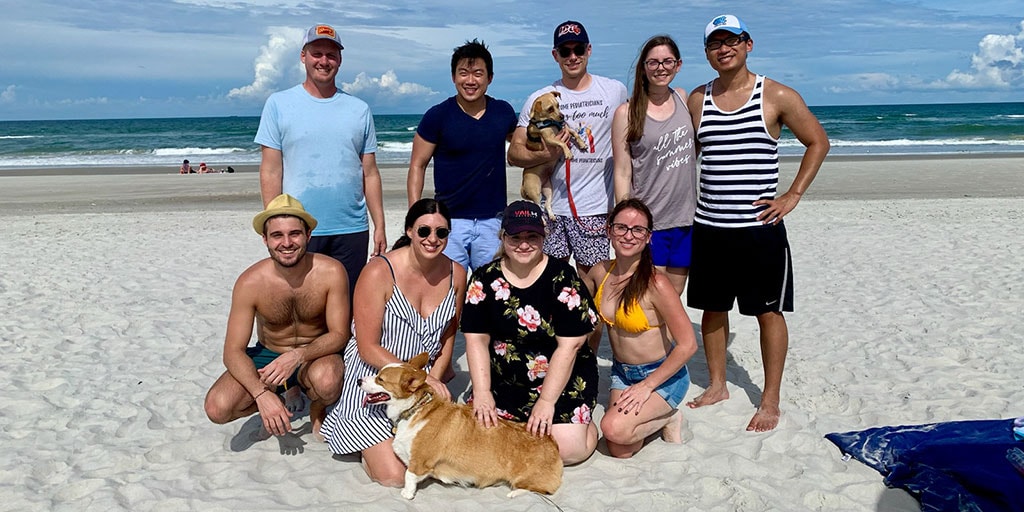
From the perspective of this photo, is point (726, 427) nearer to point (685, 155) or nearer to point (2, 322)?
point (685, 155)

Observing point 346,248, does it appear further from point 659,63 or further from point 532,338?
point 659,63

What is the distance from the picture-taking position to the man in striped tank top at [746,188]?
3.73 meters

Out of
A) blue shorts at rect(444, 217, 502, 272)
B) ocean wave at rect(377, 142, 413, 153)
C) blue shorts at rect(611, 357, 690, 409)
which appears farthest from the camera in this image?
ocean wave at rect(377, 142, 413, 153)

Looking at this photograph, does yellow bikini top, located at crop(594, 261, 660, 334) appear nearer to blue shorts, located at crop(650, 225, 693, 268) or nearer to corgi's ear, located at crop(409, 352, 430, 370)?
blue shorts, located at crop(650, 225, 693, 268)

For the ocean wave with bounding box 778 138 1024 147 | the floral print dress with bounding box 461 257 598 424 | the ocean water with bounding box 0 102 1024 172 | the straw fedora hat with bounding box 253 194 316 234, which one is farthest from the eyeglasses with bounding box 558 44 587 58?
the ocean wave with bounding box 778 138 1024 147

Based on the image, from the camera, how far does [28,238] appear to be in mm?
10062

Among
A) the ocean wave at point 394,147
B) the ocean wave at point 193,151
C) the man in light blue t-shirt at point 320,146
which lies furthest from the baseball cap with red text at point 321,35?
the ocean wave at point 193,151

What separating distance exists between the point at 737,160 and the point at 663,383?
1207 millimetres

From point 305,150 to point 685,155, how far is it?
215 centimetres

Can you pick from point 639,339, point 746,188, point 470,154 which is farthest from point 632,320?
point 470,154

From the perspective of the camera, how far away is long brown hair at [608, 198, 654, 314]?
3.57m

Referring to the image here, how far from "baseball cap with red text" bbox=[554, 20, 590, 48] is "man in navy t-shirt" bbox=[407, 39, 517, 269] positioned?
0.42 m

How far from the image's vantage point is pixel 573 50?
4.24 meters

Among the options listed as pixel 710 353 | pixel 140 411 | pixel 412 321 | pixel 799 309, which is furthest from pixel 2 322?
pixel 799 309
